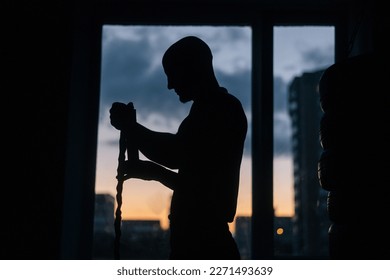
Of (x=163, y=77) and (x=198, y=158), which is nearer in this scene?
(x=198, y=158)

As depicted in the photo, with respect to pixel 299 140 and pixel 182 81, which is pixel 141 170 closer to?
pixel 182 81

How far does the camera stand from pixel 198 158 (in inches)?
51.8

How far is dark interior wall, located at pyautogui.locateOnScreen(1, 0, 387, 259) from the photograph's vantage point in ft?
5.71

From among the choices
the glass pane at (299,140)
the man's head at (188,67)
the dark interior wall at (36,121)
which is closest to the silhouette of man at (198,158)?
the man's head at (188,67)

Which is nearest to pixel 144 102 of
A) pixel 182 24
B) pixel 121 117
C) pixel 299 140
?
pixel 182 24

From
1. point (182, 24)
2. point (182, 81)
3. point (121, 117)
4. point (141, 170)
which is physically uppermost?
point (182, 24)

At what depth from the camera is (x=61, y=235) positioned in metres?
1.77

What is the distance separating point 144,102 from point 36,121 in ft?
1.36

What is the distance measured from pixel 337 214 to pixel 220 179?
0.37 m

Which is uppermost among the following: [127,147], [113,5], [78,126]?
[113,5]

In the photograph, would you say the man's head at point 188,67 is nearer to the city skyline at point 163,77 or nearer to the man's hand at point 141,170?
the man's hand at point 141,170

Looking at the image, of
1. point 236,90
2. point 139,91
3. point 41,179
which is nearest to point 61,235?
point 41,179
